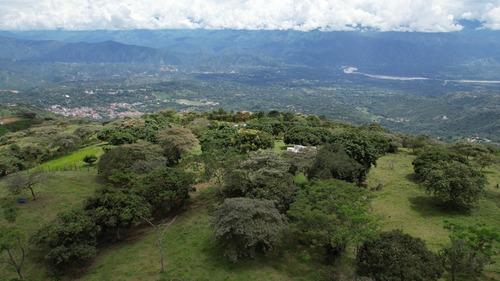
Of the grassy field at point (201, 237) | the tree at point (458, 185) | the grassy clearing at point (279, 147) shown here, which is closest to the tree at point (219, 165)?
the grassy field at point (201, 237)

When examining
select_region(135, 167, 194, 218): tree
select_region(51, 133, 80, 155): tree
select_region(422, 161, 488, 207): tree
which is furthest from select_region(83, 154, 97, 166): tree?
select_region(422, 161, 488, 207): tree

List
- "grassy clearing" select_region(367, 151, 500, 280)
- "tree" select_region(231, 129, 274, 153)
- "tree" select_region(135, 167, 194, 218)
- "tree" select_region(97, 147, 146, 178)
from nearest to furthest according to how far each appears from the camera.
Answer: "grassy clearing" select_region(367, 151, 500, 280)
"tree" select_region(135, 167, 194, 218)
"tree" select_region(97, 147, 146, 178)
"tree" select_region(231, 129, 274, 153)

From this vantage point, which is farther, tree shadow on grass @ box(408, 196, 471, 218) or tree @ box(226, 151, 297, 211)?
tree shadow on grass @ box(408, 196, 471, 218)

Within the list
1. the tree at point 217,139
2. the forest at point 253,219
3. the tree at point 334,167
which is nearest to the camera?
the forest at point 253,219

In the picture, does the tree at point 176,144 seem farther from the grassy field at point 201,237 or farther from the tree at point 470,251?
the tree at point 470,251

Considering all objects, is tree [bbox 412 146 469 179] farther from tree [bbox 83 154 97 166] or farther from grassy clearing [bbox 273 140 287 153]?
tree [bbox 83 154 97 166]

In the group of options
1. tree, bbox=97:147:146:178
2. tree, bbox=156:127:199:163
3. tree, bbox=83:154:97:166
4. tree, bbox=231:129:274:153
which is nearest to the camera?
tree, bbox=97:147:146:178

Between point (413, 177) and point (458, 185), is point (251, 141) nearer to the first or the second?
point (413, 177)
